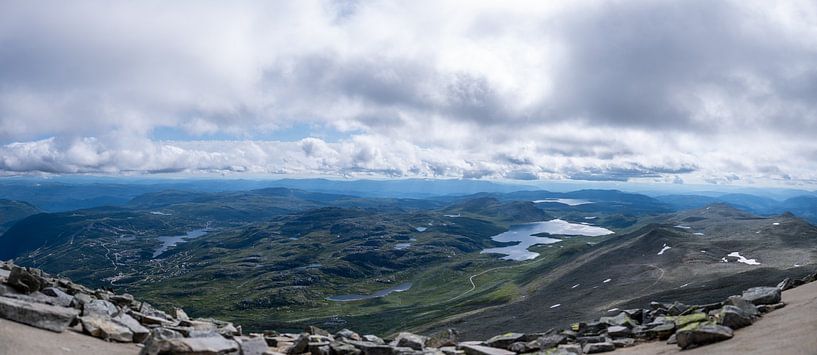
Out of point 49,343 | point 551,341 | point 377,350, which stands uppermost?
point 49,343

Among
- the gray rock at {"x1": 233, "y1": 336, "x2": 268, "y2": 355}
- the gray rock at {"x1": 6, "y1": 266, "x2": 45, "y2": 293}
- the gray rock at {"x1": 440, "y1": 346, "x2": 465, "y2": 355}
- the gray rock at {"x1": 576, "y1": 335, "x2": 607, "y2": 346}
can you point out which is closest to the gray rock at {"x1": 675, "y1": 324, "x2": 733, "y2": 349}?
the gray rock at {"x1": 576, "y1": 335, "x2": 607, "y2": 346}

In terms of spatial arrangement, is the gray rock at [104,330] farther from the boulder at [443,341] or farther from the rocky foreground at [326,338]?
the boulder at [443,341]

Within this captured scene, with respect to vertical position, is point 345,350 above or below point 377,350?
below

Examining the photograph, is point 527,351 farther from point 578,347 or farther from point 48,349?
point 48,349

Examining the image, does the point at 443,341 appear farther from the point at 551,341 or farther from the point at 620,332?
the point at 620,332

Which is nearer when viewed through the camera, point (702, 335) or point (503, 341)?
point (702, 335)

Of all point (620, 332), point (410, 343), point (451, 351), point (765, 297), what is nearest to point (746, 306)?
point (765, 297)

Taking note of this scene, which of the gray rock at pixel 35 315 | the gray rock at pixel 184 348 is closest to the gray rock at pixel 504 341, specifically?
the gray rock at pixel 184 348
